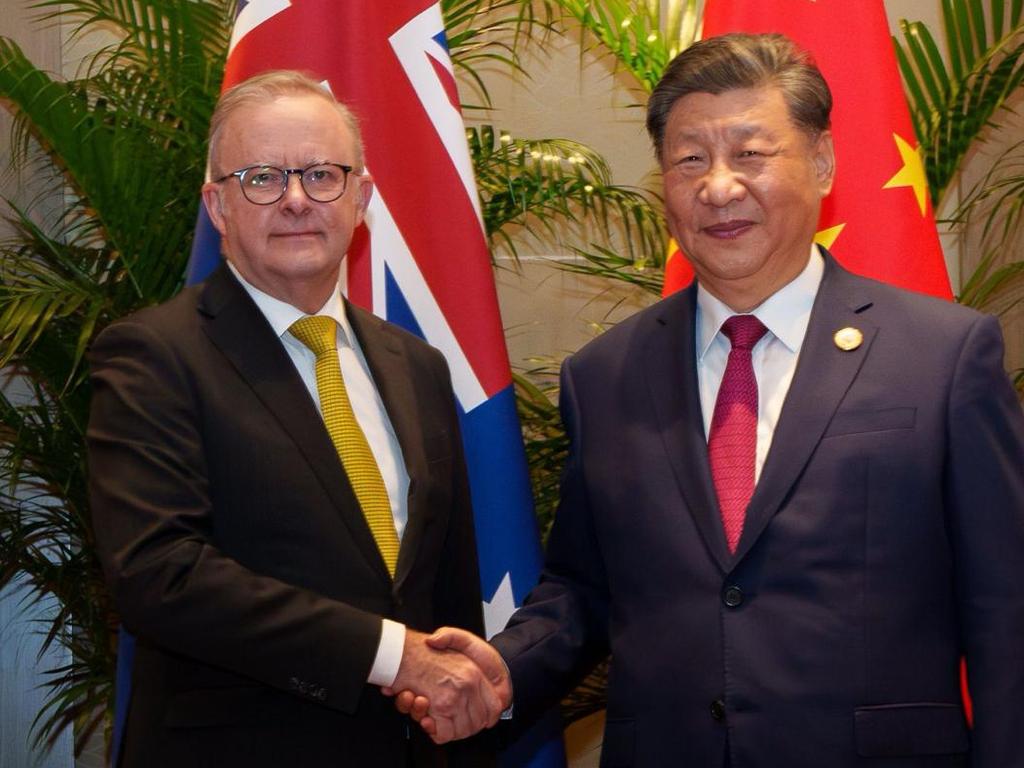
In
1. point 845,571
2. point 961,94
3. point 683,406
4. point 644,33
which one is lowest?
point 845,571

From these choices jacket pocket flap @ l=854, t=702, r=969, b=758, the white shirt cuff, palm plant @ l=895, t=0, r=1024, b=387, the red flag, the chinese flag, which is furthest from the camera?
palm plant @ l=895, t=0, r=1024, b=387

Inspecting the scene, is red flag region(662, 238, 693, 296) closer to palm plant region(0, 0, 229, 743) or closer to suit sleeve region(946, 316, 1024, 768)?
suit sleeve region(946, 316, 1024, 768)

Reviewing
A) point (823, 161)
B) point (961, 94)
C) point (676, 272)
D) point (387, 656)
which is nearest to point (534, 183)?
point (676, 272)

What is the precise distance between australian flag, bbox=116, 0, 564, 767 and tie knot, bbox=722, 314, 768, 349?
2.71 feet

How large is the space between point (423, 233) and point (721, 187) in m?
0.91

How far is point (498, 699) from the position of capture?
92.0 inches

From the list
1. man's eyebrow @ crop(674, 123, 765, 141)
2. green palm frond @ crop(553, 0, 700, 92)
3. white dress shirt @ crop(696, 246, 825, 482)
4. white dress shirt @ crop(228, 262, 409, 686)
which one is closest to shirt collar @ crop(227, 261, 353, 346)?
white dress shirt @ crop(228, 262, 409, 686)

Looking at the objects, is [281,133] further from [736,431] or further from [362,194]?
[736,431]

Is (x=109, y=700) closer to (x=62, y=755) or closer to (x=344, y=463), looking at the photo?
(x=62, y=755)

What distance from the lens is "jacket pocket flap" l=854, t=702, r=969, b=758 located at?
199cm

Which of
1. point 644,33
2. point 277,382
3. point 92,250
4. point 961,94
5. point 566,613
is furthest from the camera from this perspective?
point 92,250

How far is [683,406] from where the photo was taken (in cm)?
227

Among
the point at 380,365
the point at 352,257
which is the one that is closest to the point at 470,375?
the point at 352,257

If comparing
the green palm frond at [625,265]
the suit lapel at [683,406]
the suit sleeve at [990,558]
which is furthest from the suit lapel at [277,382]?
the green palm frond at [625,265]
